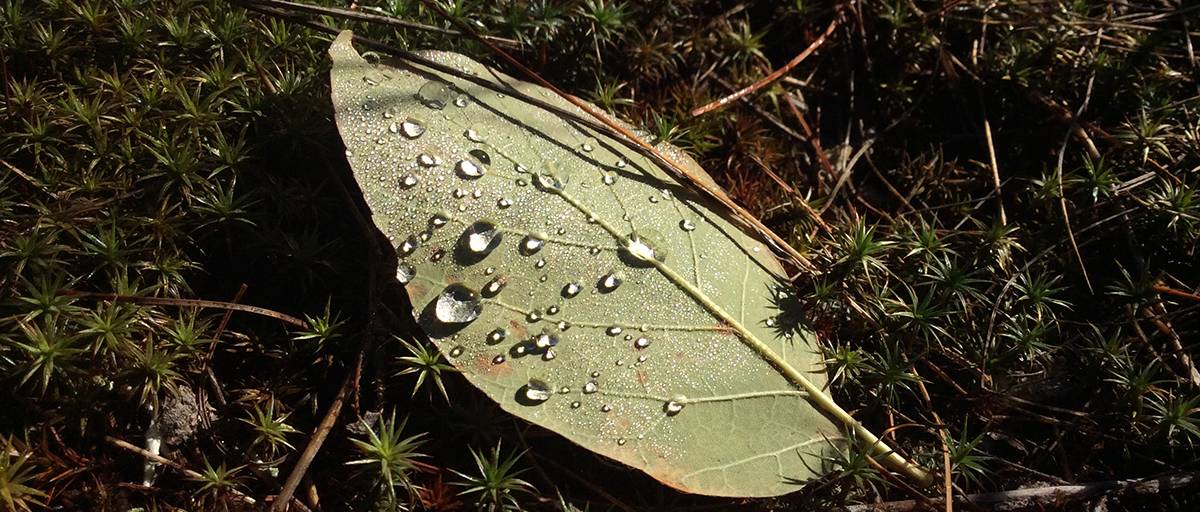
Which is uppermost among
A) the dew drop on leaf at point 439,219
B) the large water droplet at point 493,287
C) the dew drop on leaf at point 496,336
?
the dew drop on leaf at point 439,219

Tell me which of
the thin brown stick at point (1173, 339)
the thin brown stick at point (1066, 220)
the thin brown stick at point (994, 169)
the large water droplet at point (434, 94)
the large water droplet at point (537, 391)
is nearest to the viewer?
the large water droplet at point (537, 391)

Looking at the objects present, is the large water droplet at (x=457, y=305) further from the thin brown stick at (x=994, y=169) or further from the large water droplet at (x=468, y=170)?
A: the thin brown stick at (x=994, y=169)

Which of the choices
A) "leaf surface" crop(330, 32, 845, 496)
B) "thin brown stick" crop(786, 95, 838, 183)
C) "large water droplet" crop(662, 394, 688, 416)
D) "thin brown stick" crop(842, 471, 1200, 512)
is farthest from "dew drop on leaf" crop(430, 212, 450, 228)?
"thin brown stick" crop(786, 95, 838, 183)

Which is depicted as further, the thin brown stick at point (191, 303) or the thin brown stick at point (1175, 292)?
the thin brown stick at point (1175, 292)

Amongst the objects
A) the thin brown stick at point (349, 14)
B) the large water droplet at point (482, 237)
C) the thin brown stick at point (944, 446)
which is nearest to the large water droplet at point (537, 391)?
the large water droplet at point (482, 237)

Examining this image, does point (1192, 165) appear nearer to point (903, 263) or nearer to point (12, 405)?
point (903, 263)

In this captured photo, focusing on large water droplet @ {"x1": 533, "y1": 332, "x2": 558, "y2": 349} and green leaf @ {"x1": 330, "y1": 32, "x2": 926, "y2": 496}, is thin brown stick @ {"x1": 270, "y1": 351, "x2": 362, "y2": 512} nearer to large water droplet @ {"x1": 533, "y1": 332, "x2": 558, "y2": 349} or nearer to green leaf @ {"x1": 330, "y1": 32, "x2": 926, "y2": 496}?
green leaf @ {"x1": 330, "y1": 32, "x2": 926, "y2": 496}
